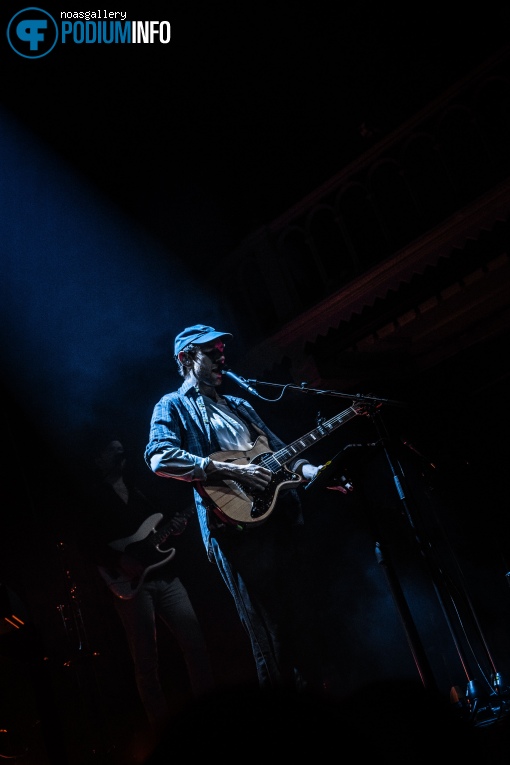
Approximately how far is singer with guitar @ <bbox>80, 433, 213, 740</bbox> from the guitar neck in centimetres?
91

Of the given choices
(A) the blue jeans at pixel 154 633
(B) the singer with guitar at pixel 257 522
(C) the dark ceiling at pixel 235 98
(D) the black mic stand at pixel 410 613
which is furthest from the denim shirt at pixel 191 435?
(C) the dark ceiling at pixel 235 98

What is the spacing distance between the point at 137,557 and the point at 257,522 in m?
1.08

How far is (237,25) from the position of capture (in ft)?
22.7

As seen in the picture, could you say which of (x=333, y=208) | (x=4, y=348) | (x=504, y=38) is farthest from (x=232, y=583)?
(x=504, y=38)

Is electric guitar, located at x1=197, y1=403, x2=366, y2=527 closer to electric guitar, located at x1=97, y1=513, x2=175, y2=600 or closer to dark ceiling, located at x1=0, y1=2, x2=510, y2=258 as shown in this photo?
electric guitar, located at x1=97, y1=513, x2=175, y2=600

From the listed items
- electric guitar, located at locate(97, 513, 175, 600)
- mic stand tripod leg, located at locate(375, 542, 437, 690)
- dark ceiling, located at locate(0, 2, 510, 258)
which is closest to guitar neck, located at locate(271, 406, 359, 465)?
electric guitar, located at locate(97, 513, 175, 600)

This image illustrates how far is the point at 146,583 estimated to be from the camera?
5.05 meters

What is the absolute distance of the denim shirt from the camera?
4836mm

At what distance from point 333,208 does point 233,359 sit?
1.84 metres

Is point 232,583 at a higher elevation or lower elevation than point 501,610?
higher

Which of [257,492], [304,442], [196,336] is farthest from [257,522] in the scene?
[196,336]

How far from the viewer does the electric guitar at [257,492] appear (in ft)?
15.3

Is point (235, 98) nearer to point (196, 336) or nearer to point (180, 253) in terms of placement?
point (180, 253)

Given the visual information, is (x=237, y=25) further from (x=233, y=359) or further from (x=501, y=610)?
(x=501, y=610)
